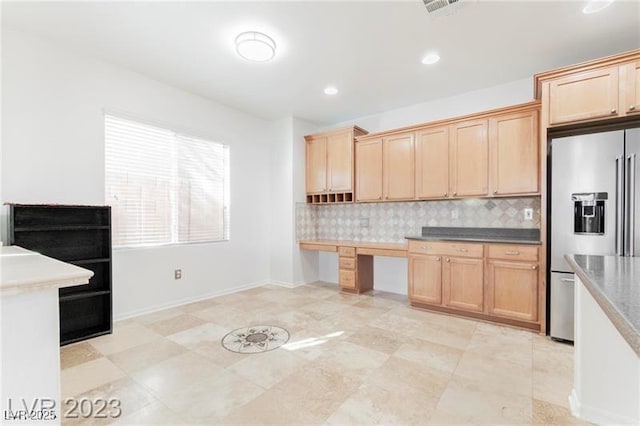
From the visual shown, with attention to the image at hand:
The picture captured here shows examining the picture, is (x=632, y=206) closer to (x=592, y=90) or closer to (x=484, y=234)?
(x=592, y=90)

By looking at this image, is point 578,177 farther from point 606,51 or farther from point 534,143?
point 606,51

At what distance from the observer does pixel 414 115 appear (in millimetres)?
4367

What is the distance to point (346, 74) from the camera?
11.1ft

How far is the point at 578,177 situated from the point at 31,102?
4.97m

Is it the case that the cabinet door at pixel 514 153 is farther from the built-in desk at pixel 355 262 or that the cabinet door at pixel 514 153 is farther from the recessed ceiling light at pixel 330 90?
the recessed ceiling light at pixel 330 90

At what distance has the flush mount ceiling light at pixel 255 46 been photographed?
2.60 meters

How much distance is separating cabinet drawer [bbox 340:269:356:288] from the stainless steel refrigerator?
90.8 inches

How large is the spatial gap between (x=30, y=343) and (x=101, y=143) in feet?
9.06

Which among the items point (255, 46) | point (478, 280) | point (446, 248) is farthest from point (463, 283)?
point (255, 46)

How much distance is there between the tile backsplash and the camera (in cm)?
361

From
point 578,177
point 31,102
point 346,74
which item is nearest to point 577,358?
point 578,177

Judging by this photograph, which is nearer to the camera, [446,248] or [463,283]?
[463,283]

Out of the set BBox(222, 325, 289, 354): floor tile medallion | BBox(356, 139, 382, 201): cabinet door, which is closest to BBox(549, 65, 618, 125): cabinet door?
BBox(356, 139, 382, 201): cabinet door

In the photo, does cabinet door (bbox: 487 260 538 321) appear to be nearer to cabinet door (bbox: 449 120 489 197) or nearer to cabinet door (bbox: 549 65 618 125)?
cabinet door (bbox: 449 120 489 197)
